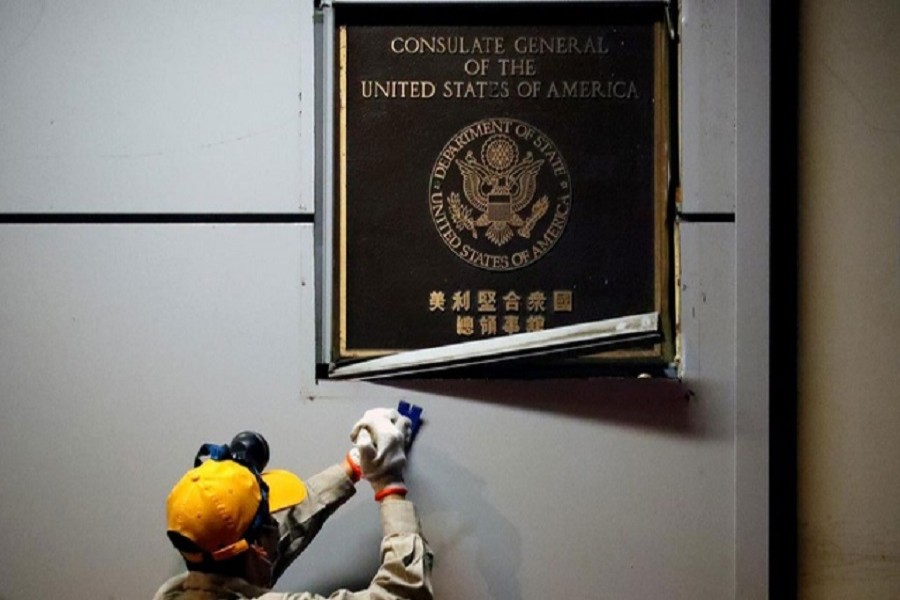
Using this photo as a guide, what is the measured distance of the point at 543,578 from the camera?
260 cm

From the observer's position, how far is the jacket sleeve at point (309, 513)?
2367 millimetres

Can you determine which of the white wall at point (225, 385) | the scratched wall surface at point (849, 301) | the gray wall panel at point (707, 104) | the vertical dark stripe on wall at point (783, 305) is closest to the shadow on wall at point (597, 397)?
the white wall at point (225, 385)

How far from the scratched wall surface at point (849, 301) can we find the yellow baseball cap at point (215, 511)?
5.40 ft

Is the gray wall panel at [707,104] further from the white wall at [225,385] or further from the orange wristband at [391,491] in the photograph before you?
the orange wristband at [391,491]

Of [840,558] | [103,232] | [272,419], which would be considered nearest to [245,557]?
[272,419]

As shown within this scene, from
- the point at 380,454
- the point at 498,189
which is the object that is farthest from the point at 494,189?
the point at 380,454

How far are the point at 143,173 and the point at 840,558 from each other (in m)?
2.41

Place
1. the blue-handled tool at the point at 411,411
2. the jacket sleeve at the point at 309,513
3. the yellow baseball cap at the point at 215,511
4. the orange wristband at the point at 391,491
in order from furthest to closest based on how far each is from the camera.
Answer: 1. the blue-handled tool at the point at 411,411
2. the jacket sleeve at the point at 309,513
3. the orange wristband at the point at 391,491
4. the yellow baseball cap at the point at 215,511

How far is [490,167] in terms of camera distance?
8.55 feet

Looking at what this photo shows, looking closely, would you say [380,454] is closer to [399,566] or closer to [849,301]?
[399,566]

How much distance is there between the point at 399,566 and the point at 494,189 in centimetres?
113

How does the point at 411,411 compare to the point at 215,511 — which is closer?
the point at 215,511

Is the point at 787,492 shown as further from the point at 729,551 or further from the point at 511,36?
the point at 511,36

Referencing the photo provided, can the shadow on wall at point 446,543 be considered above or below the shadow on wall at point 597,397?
below
